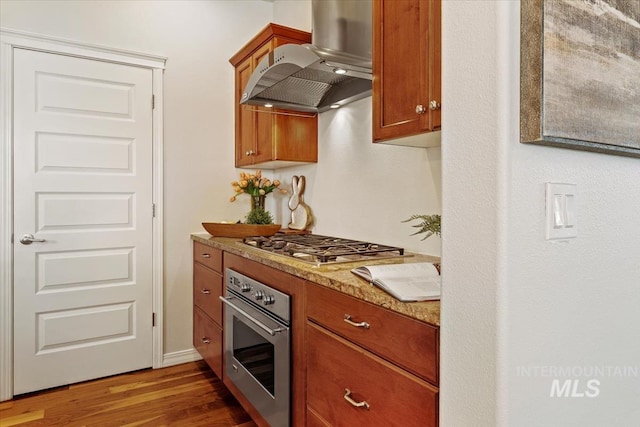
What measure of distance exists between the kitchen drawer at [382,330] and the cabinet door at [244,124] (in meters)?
1.75

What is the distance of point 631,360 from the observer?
108cm

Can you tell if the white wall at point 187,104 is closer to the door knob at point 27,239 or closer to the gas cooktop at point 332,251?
the door knob at point 27,239

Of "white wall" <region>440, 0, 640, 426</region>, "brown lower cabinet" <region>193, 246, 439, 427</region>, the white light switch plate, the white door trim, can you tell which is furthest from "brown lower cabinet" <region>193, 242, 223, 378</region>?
the white light switch plate

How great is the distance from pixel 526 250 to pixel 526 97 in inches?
12.1

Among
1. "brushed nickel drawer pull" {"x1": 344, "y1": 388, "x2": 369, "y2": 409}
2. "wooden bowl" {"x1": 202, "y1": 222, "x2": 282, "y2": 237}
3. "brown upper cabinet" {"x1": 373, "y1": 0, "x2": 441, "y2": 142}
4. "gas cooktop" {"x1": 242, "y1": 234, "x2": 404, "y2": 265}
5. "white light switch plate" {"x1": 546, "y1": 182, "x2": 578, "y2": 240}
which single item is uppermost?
"brown upper cabinet" {"x1": 373, "y1": 0, "x2": 441, "y2": 142}

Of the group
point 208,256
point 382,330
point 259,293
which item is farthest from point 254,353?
point 382,330

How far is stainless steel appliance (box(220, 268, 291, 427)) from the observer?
5.52 feet

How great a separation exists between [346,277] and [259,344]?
0.78m

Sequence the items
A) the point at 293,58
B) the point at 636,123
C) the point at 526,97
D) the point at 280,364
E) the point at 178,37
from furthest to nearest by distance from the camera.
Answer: the point at 178,37 → the point at 293,58 → the point at 280,364 → the point at 636,123 → the point at 526,97

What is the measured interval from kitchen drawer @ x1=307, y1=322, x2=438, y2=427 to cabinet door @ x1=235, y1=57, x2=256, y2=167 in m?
1.81

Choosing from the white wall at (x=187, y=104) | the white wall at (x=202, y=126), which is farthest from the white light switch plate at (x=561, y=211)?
the white wall at (x=187, y=104)

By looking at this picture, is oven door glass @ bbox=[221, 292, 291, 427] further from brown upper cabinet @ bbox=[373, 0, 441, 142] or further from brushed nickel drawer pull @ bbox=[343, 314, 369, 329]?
brown upper cabinet @ bbox=[373, 0, 441, 142]

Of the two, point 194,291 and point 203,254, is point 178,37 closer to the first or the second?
point 203,254

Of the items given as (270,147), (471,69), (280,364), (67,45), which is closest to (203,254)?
(270,147)
